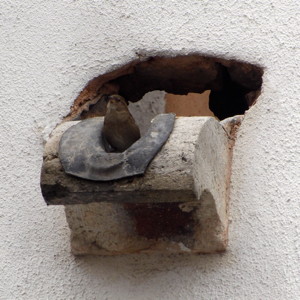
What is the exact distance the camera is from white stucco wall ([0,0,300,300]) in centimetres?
144

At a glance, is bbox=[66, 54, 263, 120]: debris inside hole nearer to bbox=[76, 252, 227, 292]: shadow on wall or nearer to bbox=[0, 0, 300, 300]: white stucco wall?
bbox=[0, 0, 300, 300]: white stucco wall

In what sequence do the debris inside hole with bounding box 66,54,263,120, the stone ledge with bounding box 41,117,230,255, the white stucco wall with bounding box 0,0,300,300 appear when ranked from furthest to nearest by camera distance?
the debris inside hole with bounding box 66,54,263,120, the white stucco wall with bounding box 0,0,300,300, the stone ledge with bounding box 41,117,230,255

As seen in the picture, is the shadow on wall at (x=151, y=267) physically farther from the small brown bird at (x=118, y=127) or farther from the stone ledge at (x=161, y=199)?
the small brown bird at (x=118, y=127)

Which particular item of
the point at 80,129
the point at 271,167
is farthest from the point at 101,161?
the point at 271,167

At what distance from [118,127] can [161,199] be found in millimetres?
130

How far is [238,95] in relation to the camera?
5.81 feet

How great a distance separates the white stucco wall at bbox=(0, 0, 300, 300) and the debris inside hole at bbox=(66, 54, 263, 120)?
2 cm

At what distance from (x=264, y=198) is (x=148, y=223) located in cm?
20

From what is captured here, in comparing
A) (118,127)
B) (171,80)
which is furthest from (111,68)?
(118,127)

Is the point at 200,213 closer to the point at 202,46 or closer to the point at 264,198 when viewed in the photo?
the point at 264,198

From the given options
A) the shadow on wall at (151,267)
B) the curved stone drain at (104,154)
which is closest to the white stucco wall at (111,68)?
the shadow on wall at (151,267)

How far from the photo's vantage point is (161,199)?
4.39 feet

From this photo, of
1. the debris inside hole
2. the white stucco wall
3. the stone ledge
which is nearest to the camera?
the stone ledge

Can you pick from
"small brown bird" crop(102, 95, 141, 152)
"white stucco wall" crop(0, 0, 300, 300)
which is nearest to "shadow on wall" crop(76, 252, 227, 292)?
"white stucco wall" crop(0, 0, 300, 300)
